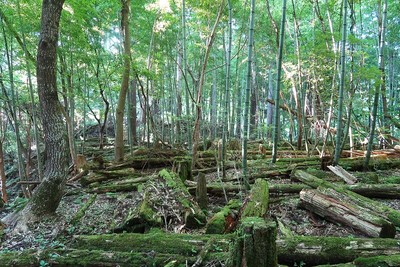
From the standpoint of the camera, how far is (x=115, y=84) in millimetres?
8438

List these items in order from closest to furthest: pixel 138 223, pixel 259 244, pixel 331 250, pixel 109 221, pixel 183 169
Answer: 1. pixel 259 244
2. pixel 331 250
3. pixel 138 223
4. pixel 109 221
5. pixel 183 169

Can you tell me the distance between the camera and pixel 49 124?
354 cm

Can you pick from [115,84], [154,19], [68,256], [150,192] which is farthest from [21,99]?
[68,256]

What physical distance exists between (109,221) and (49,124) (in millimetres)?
1465

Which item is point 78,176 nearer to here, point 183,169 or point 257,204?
point 183,169

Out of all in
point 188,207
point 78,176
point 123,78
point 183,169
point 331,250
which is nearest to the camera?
point 331,250

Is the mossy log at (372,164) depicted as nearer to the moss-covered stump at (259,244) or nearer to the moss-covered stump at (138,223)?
the moss-covered stump at (138,223)

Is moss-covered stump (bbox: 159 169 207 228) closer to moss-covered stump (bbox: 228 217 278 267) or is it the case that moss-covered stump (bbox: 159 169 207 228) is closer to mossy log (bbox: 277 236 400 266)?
mossy log (bbox: 277 236 400 266)

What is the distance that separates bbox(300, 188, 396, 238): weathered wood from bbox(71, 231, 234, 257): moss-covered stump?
1442 mm

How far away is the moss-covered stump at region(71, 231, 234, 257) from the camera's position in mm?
2297

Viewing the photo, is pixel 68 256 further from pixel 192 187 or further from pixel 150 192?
pixel 192 187

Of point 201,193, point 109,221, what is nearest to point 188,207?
point 201,193

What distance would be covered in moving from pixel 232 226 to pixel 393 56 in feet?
41.8

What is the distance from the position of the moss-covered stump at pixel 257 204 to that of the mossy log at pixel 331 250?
24.0 inches
